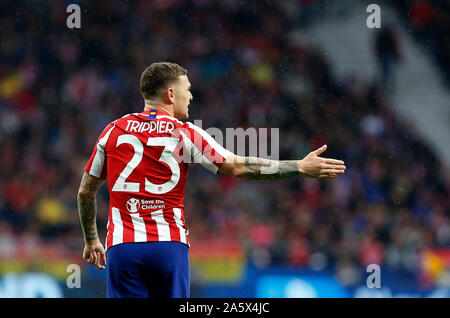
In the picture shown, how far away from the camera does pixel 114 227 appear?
334cm

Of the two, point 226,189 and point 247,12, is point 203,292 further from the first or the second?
point 247,12

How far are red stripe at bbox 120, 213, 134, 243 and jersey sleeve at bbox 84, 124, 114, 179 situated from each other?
0.32 m

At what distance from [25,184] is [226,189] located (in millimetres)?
3360

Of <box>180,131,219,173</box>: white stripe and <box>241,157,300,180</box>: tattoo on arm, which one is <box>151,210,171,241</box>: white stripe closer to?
<box>180,131,219,173</box>: white stripe

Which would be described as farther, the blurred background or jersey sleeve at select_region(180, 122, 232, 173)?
the blurred background

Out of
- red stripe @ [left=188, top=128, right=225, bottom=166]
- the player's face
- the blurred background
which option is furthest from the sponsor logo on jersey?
the blurred background

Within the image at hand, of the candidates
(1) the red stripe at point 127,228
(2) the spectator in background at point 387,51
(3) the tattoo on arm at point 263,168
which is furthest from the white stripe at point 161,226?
(2) the spectator in background at point 387,51

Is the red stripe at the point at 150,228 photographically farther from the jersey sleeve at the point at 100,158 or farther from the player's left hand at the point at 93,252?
the player's left hand at the point at 93,252

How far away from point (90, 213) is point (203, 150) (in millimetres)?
790

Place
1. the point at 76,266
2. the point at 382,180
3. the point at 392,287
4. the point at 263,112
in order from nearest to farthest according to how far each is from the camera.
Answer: the point at 76,266
the point at 392,287
the point at 382,180
the point at 263,112

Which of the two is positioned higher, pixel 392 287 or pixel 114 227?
pixel 114 227

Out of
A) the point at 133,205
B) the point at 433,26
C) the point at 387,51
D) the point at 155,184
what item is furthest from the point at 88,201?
the point at 433,26

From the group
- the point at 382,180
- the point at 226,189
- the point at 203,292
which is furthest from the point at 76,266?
the point at 382,180

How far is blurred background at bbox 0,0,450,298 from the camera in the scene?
8.21m
